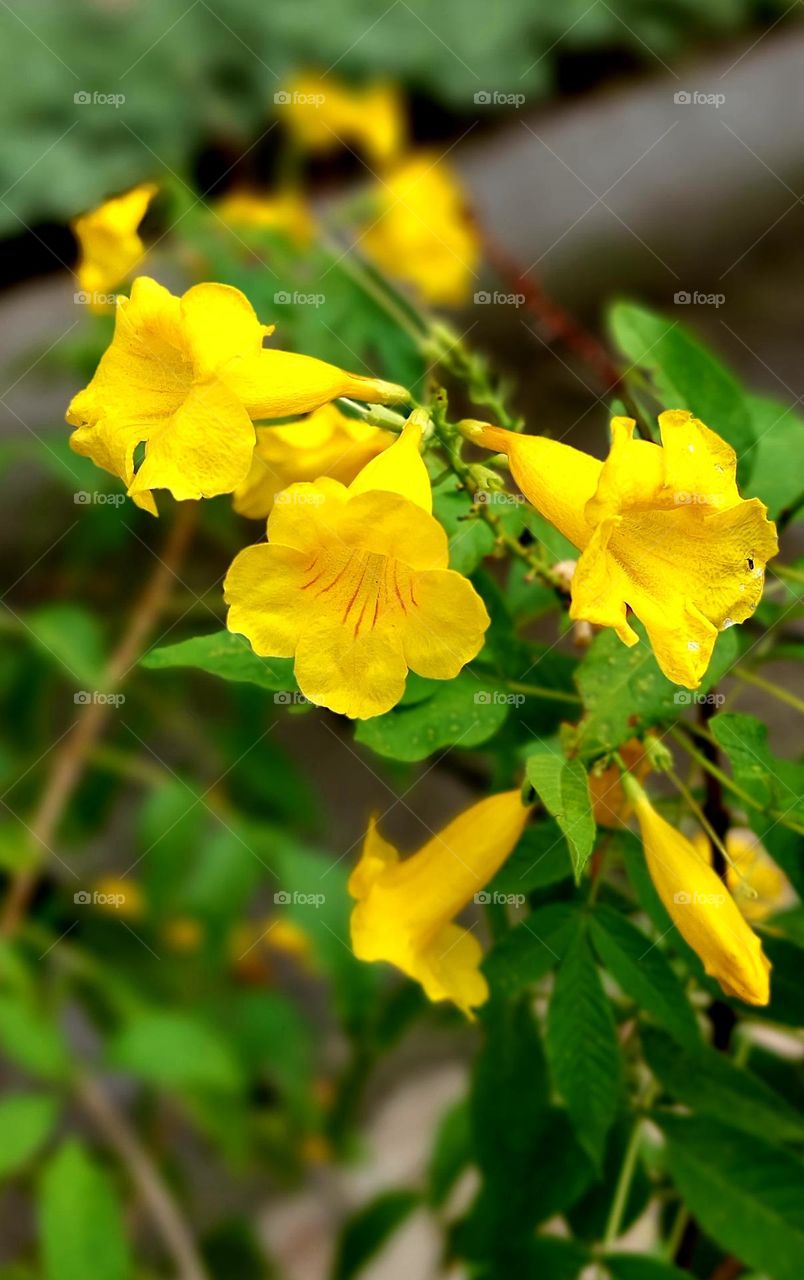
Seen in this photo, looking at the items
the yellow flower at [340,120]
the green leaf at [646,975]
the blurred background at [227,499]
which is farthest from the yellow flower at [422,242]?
the green leaf at [646,975]

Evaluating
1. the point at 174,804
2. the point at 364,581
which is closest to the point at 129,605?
the point at 174,804

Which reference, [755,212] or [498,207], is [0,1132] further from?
[755,212]

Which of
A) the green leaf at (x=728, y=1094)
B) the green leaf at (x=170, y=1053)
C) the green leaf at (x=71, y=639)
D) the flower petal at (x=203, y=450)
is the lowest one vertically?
the green leaf at (x=170, y=1053)

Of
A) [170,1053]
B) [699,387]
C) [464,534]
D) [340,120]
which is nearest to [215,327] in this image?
[464,534]

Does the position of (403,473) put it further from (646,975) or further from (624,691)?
(646,975)

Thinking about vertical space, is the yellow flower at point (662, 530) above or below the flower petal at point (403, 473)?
above

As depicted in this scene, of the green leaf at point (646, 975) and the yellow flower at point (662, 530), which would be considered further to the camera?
the green leaf at point (646, 975)

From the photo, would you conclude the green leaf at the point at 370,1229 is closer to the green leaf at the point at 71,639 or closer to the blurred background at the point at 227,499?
the blurred background at the point at 227,499

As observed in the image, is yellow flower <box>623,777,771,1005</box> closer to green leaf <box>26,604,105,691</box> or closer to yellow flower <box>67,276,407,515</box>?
yellow flower <box>67,276,407,515</box>
